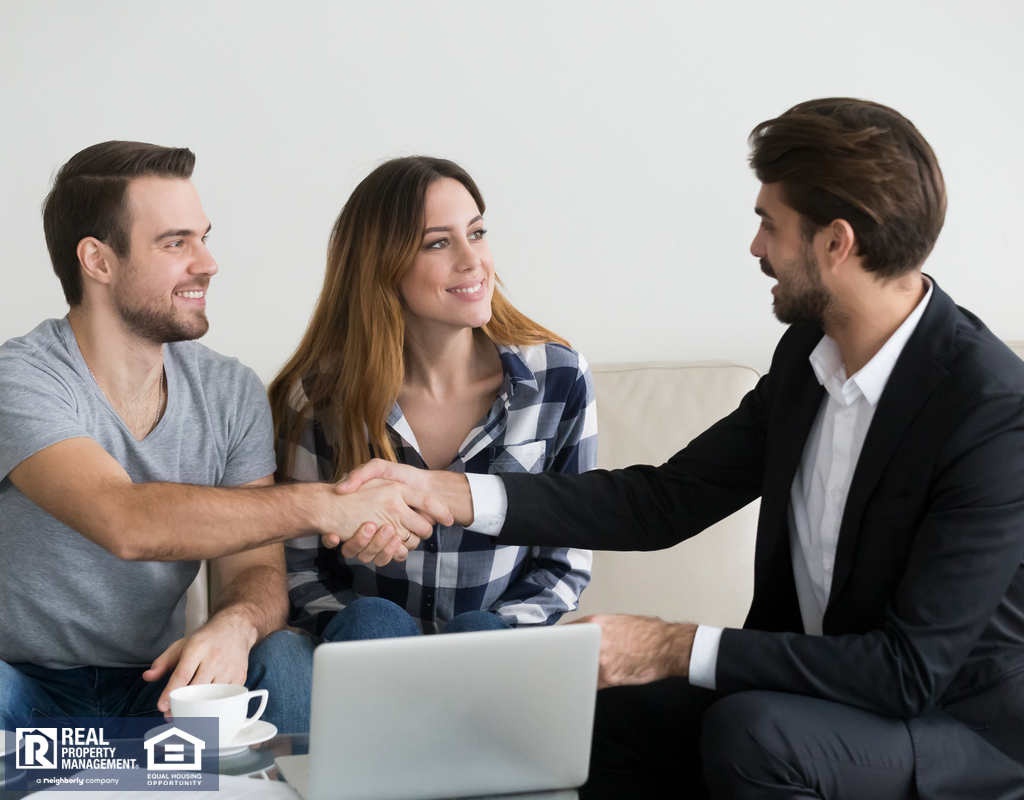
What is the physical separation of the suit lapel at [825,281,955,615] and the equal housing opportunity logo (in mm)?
869

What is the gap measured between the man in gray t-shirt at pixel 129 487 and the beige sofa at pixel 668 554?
1.23ft

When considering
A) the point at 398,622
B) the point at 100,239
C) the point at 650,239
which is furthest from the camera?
the point at 650,239

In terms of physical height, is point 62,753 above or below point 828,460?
below

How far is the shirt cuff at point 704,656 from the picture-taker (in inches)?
51.4

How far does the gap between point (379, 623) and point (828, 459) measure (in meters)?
0.74

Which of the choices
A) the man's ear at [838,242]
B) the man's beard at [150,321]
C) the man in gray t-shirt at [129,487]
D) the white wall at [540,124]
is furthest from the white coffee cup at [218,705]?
the white wall at [540,124]

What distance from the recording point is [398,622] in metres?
1.54

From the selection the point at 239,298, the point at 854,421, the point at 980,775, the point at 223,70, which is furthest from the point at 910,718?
the point at 223,70

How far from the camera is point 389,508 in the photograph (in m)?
1.67

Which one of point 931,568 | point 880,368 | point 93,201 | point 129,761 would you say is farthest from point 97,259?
point 931,568

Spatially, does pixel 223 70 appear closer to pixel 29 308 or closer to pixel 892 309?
pixel 29 308

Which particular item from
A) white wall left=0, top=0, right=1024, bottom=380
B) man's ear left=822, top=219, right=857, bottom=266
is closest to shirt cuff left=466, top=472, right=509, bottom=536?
man's ear left=822, top=219, right=857, bottom=266

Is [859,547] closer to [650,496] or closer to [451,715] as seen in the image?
[650,496]

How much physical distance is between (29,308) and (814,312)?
1850 mm
